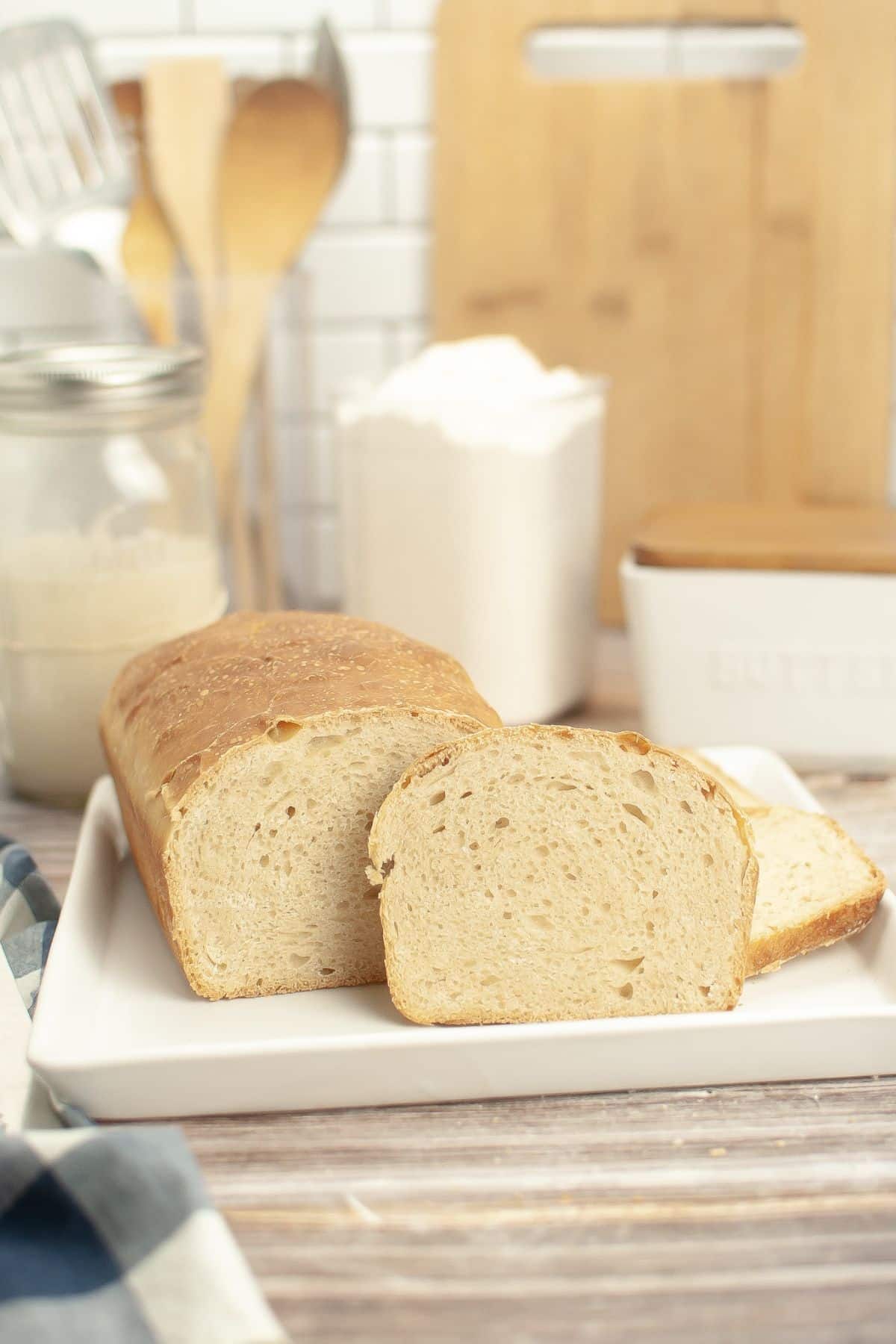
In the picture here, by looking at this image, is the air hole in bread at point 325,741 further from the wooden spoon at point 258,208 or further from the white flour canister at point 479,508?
the wooden spoon at point 258,208

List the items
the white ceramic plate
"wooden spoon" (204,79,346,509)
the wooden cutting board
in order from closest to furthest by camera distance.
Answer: the white ceramic plate → "wooden spoon" (204,79,346,509) → the wooden cutting board

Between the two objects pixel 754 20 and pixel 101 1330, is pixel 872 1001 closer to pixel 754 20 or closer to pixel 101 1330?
pixel 101 1330

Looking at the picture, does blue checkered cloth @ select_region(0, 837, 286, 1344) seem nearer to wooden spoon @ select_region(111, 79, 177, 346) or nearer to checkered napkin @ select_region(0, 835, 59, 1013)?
checkered napkin @ select_region(0, 835, 59, 1013)

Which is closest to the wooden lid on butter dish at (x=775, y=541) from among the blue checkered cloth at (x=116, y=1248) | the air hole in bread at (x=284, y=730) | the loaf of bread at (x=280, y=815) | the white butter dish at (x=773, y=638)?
the white butter dish at (x=773, y=638)

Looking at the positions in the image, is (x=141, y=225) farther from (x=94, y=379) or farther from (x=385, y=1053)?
(x=385, y=1053)

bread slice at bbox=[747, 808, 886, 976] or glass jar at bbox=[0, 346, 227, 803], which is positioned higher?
glass jar at bbox=[0, 346, 227, 803]

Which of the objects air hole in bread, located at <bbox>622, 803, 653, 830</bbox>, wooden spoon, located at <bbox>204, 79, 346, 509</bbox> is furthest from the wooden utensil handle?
air hole in bread, located at <bbox>622, 803, 653, 830</bbox>
